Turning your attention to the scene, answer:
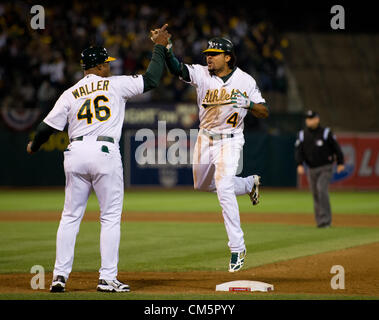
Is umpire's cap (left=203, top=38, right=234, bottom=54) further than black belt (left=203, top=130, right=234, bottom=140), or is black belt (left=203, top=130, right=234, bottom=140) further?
black belt (left=203, top=130, right=234, bottom=140)

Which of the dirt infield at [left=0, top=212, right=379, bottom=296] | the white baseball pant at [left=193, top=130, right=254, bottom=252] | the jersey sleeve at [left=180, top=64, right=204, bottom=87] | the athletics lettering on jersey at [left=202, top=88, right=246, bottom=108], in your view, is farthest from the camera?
the jersey sleeve at [left=180, top=64, right=204, bottom=87]

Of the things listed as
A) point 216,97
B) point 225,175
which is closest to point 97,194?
point 225,175

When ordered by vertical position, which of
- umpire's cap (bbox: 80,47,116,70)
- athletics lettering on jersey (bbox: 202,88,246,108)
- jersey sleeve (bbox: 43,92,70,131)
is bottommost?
jersey sleeve (bbox: 43,92,70,131)

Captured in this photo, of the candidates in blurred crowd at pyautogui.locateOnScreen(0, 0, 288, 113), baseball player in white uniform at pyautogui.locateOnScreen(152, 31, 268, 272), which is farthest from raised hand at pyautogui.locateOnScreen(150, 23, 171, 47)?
blurred crowd at pyautogui.locateOnScreen(0, 0, 288, 113)

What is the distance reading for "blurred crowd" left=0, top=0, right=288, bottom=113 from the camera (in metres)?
24.8

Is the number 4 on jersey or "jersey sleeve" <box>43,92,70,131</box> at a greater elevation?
the number 4 on jersey

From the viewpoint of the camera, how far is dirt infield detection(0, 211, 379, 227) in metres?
15.5

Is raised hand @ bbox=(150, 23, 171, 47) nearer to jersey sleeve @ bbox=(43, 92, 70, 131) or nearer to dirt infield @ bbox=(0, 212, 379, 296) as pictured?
jersey sleeve @ bbox=(43, 92, 70, 131)

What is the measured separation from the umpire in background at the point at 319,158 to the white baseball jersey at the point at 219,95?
6036mm

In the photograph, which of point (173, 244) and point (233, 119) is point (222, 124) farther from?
point (173, 244)

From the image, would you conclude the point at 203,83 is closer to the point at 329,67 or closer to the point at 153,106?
the point at 153,106

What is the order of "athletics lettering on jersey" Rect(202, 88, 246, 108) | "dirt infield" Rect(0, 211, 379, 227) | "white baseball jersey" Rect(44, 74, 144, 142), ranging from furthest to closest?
"dirt infield" Rect(0, 211, 379, 227)
"athletics lettering on jersey" Rect(202, 88, 246, 108)
"white baseball jersey" Rect(44, 74, 144, 142)

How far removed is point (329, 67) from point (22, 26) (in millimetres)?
12378

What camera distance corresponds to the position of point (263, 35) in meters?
28.1
